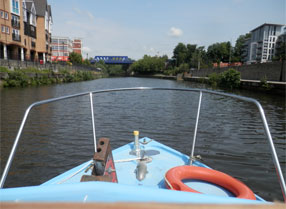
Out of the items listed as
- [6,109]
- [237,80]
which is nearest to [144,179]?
[6,109]

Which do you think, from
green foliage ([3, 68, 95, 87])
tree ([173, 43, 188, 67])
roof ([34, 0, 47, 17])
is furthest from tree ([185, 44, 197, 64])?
green foliage ([3, 68, 95, 87])

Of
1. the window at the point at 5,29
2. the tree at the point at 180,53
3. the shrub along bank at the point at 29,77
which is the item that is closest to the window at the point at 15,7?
the window at the point at 5,29

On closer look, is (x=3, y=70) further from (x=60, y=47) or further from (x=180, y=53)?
(x=180, y=53)

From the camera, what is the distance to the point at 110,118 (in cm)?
1038

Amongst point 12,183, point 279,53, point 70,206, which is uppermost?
point 279,53

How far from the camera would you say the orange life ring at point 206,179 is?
2308 millimetres

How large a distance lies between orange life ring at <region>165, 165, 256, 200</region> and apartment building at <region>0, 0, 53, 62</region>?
3306 cm

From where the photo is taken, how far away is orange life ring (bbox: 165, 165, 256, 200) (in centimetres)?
231

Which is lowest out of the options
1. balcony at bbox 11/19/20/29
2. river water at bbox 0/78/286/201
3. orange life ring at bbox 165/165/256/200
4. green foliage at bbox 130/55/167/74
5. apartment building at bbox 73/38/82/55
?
river water at bbox 0/78/286/201

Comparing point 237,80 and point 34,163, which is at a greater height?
point 237,80

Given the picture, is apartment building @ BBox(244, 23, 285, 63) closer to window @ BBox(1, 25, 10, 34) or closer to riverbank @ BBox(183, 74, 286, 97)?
riverbank @ BBox(183, 74, 286, 97)

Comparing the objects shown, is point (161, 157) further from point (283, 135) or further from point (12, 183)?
point (283, 135)

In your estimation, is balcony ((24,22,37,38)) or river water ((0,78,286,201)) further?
balcony ((24,22,37,38))

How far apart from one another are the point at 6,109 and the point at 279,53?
70.9 m
